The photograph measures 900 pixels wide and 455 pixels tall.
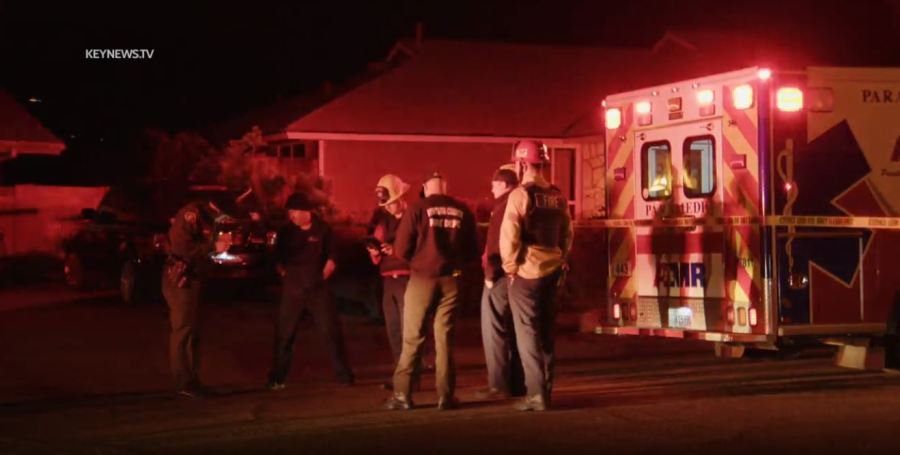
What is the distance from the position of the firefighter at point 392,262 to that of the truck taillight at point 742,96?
294 centimetres

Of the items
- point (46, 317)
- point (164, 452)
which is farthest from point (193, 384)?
point (46, 317)

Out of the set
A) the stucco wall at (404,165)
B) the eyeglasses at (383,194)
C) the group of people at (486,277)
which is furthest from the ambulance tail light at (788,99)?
the stucco wall at (404,165)

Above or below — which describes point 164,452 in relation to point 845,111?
below

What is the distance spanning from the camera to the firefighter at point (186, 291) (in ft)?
37.1

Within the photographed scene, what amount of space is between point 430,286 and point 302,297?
1858 mm

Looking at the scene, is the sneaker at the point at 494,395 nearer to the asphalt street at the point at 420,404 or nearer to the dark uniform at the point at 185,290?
the asphalt street at the point at 420,404

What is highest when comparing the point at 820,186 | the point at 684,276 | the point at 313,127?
the point at 313,127

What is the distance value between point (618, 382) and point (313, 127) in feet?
57.6

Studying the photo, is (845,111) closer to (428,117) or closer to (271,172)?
(271,172)

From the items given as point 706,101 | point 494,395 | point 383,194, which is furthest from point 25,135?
point 706,101

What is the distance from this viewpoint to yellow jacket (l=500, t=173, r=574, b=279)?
10.1 metres

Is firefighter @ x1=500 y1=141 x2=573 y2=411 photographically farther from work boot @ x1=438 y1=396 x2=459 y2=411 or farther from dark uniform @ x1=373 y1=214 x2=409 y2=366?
dark uniform @ x1=373 y1=214 x2=409 y2=366

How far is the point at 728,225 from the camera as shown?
11.5 metres

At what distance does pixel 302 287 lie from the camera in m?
11.7
